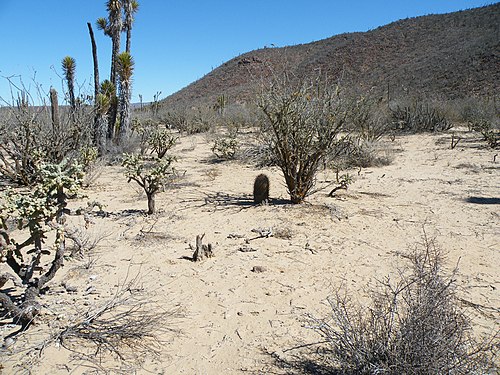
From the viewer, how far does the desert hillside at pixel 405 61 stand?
99.7 ft

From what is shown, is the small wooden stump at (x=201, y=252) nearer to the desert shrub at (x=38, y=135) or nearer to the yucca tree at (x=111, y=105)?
the desert shrub at (x=38, y=135)

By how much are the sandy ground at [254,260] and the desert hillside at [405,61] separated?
17.1 meters

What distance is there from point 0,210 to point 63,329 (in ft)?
3.20

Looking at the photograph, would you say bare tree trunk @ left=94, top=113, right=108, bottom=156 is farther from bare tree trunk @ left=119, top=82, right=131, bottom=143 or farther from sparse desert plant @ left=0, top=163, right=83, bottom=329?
sparse desert plant @ left=0, top=163, right=83, bottom=329

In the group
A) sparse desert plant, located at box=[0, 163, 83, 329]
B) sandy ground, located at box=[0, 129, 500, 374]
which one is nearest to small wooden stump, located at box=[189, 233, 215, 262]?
sandy ground, located at box=[0, 129, 500, 374]

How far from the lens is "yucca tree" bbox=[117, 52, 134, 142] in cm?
1210

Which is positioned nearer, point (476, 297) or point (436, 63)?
point (476, 297)

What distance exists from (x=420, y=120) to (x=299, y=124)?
11.6 m

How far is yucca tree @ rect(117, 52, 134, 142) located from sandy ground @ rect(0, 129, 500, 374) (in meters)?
5.29

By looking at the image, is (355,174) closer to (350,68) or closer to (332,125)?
(332,125)

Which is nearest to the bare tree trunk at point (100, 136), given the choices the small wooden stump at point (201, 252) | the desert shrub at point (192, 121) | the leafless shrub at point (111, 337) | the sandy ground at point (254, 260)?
the sandy ground at point (254, 260)

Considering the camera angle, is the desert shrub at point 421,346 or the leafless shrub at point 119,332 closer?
the desert shrub at point 421,346

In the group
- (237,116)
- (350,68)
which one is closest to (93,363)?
(237,116)

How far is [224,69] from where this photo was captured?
195 ft
